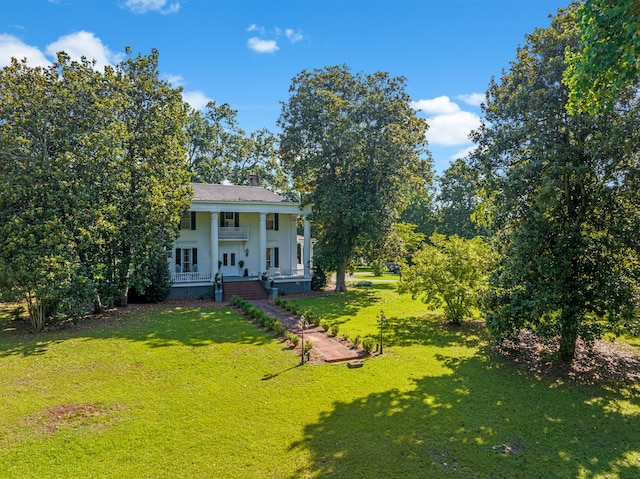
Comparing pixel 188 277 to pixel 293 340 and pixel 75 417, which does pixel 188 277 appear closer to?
pixel 293 340

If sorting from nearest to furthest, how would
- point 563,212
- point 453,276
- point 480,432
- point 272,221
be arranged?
point 480,432 < point 563,212 < point 453,276 < point 272,221

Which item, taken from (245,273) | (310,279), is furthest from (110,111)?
(310,279)

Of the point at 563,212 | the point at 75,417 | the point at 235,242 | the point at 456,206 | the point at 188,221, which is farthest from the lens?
the point at 456,206

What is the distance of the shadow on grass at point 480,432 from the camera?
19.5 ft

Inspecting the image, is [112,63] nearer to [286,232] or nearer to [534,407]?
[286,232]

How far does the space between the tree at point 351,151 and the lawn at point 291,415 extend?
12446 millimetres

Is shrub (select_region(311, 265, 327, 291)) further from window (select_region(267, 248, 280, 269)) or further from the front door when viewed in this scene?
the front door

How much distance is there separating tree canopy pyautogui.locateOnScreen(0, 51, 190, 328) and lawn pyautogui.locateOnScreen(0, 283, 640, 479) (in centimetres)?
272

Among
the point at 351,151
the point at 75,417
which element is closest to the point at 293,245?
the point at 351,151

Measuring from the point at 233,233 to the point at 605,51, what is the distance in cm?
2367

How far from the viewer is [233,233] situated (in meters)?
27.0

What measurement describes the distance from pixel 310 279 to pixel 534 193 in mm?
18894

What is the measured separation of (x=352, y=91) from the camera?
25438 millimetres

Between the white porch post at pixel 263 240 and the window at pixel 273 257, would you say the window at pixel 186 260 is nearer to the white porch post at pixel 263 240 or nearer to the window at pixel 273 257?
the white porch post at pixel 263 240
